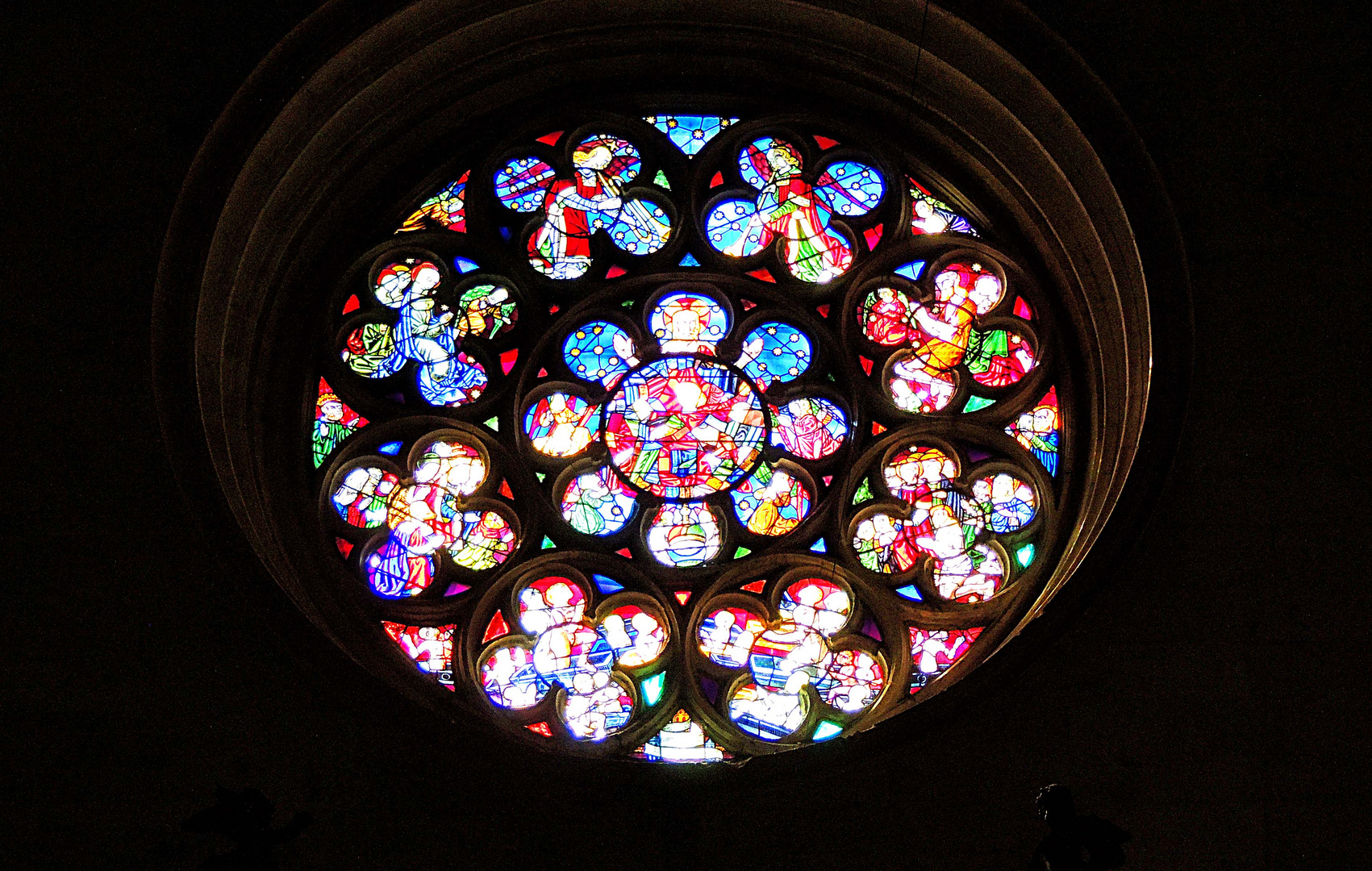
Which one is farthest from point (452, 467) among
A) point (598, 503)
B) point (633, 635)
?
point (633, 635)

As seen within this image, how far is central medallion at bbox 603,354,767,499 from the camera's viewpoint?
733 centimetres

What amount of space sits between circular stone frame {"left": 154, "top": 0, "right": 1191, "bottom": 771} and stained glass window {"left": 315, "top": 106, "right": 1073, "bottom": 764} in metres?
0.17

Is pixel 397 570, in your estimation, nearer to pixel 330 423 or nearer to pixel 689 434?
pixel 330 423

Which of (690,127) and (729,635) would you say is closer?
(729,635)

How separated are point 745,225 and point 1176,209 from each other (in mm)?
2021

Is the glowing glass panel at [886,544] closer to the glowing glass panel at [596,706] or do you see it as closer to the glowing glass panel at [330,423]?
the glowing glass panel at [596,706]

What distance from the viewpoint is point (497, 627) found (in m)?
7.09

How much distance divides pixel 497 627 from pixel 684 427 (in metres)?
1.23

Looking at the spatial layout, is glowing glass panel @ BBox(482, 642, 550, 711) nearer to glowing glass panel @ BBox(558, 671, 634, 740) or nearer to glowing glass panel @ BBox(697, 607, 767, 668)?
glowing glass panel @ BBox(558, 671, 634, 740)

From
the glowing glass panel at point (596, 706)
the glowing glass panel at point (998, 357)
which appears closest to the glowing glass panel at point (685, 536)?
the glowing glass panel at point (596, 706)

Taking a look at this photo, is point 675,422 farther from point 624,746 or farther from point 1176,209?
point 1176,209

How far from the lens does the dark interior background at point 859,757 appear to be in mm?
6129

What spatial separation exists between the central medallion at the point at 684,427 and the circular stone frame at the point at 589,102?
1.32 meters

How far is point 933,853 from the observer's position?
6.14m
